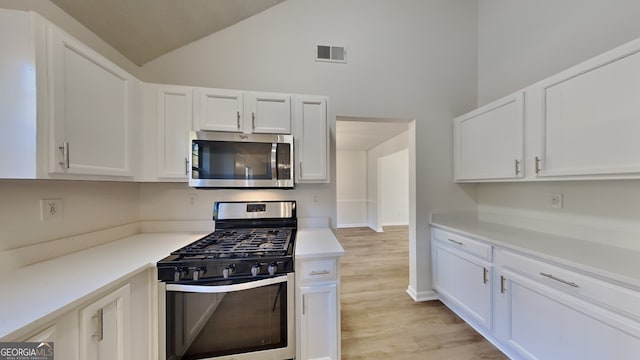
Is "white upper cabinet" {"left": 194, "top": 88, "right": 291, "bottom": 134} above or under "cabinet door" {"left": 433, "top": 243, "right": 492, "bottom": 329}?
above

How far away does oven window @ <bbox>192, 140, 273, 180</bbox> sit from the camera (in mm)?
1729

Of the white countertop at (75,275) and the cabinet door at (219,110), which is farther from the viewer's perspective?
the cabinet door at (219,110)

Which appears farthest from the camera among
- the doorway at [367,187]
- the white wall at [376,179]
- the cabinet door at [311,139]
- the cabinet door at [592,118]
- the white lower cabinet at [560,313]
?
the doorway at [367,187]

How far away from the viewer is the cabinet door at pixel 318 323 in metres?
1.44

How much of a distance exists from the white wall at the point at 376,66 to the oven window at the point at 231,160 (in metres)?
0.60

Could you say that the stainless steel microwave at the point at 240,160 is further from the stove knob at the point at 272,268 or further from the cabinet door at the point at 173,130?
the stove knob at the point at 272,268

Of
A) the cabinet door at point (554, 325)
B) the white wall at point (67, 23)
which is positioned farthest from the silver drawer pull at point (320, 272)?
the white wall at point (67, 23)

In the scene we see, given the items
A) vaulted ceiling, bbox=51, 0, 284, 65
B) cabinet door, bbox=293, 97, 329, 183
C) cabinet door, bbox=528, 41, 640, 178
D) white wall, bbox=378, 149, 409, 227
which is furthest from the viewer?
white wall, bbox=378, 149, 409, 227

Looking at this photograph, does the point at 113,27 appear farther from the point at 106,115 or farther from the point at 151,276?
the point at 151,276

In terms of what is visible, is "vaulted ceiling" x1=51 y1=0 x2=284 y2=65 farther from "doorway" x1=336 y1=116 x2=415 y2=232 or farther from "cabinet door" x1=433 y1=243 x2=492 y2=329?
"doorway" x1=336 y1=116 x2=415 y2=232

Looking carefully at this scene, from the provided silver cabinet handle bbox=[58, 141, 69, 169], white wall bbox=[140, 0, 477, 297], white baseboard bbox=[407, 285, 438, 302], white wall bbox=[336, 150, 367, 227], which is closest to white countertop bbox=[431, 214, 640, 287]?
white wall bbox=[140, 0, 477, 297]

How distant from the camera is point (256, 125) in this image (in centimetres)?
189

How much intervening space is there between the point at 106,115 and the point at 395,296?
3.23 meters

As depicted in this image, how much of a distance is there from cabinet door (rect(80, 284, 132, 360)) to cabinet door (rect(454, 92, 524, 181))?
9.47 feet
